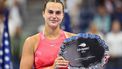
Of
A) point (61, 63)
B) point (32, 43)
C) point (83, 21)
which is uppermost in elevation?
point (32, 43)

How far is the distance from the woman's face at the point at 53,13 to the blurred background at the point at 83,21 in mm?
4894

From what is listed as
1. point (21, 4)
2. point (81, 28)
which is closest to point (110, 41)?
point (81, 28)

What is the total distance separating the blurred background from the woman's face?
4.89 meters

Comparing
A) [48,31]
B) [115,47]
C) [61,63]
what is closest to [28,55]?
[48,31]

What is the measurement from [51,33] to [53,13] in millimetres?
243

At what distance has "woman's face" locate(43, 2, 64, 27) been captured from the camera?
549cm

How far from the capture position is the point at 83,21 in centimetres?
1252

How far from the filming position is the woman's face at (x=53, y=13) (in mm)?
5492

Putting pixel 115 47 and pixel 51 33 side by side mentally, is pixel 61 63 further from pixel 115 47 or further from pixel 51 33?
pixel 115 47

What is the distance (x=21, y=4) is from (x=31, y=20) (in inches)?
27.4

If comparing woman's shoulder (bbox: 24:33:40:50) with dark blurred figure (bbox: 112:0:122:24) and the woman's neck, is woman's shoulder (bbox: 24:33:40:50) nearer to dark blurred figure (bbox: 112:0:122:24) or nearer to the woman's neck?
the woman's neck

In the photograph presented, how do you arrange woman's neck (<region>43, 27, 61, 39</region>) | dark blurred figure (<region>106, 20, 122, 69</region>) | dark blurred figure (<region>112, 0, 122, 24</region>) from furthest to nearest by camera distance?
1. dark blurred figure (<region>112, 0, 122, 24</region>)
2. dark blurred figure (<region>106, 20, 122, 69</region>)
3. woman's neck (<region>43, 27, 61, 39</region>)

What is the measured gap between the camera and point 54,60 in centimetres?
550

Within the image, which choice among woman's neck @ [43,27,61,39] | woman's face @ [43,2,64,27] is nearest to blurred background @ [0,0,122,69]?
woman's neck @ [43,27,61,39]
